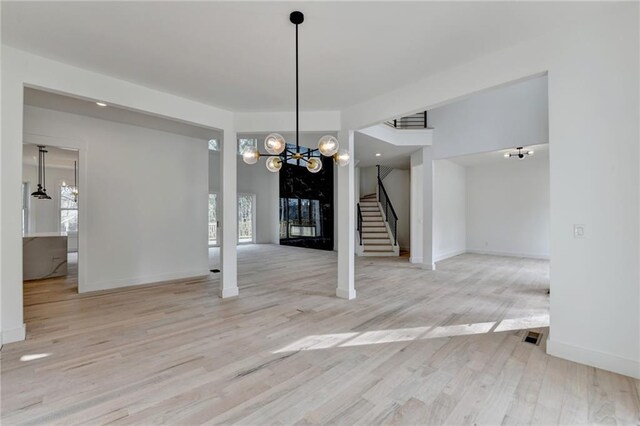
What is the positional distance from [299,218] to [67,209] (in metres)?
7.93

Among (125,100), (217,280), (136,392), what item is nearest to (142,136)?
(125,100)

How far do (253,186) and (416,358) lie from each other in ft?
35.5

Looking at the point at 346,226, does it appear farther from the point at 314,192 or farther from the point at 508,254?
the point at 314,192

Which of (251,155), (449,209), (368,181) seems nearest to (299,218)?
(368,181)

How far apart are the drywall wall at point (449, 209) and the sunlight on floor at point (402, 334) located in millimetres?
3804

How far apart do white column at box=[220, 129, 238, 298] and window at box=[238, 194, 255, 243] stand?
7.74 metres

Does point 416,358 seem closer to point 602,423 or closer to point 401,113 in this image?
point 602,423

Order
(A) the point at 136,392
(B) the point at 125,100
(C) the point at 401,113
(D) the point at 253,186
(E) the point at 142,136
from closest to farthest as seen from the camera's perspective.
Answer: (A) the point at 136,392
(B) the point at 125,100
(C) the point at 401,113
(E) the point at 142,136
(D) the point at 253,186

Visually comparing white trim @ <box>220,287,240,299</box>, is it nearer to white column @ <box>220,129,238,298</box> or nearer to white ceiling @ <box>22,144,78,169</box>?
white column @ <box>220,129,238,298</box>

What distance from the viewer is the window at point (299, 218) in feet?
36.9

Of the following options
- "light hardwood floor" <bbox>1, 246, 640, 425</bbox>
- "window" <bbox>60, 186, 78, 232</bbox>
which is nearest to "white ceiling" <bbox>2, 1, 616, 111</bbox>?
"light hardwood floor" <bbox>1, 246, 640, 425</bbox>

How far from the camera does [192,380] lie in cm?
216

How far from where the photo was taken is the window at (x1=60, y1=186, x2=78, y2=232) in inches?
356

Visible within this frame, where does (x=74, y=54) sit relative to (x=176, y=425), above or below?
above
